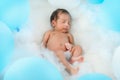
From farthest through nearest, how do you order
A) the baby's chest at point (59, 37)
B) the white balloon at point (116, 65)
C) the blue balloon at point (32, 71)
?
the baby's chest at point (59, 37) < the white balloon at point (116, 65) < the blue balloon at point (32, 71)

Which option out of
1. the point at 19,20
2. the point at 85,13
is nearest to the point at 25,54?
the point at 19,20

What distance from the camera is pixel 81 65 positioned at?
1.26 metres

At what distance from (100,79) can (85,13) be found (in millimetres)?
543

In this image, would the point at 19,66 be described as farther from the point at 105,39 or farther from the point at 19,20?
the point at 105,39

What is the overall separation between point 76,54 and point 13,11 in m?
0.39

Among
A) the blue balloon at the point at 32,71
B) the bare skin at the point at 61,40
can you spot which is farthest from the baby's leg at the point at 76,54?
the blue balloon at the point at 32,71

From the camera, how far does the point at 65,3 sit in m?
1.48

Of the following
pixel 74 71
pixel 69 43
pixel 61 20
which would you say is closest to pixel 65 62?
pixel 74 71

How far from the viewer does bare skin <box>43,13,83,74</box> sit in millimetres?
1342

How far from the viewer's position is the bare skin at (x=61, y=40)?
1.34 metres

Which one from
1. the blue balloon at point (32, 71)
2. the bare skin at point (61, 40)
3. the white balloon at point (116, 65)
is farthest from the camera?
the bare skin at point (61, 40)

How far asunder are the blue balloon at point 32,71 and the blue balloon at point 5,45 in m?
0.10

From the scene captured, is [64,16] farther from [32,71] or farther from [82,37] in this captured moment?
[32,71]

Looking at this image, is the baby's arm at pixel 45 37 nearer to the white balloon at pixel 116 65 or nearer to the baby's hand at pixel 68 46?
the baby's hand at pixel 68 46
